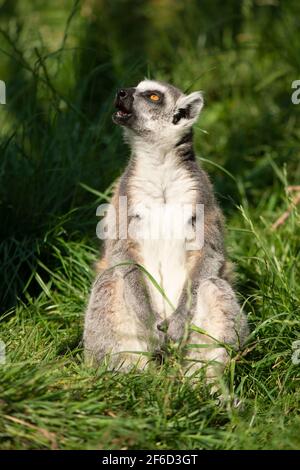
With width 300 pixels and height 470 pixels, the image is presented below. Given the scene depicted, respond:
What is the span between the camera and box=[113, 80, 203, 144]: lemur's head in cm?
490

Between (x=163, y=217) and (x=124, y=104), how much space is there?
0.73 metres

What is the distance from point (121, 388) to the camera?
162 inches

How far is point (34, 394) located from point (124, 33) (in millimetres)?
5961

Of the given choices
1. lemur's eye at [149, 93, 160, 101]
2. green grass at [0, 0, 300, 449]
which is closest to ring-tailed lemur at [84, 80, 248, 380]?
lemur's eye at [149, 93, 160, 101]

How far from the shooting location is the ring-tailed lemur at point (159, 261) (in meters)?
4.65

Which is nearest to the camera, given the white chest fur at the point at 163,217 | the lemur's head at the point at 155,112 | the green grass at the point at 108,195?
the green grass at the point at 108,195

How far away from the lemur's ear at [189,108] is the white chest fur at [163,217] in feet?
0.97

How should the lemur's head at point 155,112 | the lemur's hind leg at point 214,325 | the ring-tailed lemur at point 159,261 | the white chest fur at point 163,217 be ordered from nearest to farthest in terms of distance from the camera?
the lemur's hind leg at point 214,325
the ring-tailed lemur at point 159,261
the white chest fur at point 163,217
the lemur's head at point 155,112

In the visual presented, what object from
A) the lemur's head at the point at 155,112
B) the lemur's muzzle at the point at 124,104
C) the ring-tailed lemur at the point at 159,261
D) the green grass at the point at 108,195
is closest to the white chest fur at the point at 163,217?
the ring-tailed lemur at the point at 159,261

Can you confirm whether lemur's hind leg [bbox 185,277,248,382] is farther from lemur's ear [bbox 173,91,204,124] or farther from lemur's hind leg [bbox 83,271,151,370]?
lemur's ear [bbox 173,91,204,124]

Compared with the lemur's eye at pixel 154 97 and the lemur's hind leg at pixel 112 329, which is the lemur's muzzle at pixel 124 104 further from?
the lemur's hind leg at pixel 112 329

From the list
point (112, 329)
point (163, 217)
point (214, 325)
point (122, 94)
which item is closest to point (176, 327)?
point (214, 325)

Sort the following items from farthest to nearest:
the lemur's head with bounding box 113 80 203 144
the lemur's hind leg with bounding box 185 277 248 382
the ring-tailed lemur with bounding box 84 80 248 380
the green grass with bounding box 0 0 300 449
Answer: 1. the lemur's head with bounding box 113 80 203 144
2. the ring-tailed lemur with bounding box 84 80 248 380
3. the lemur's hind leg with bounding box 185 277 248 382
4. the green grass with bounding box 0 0 300 449

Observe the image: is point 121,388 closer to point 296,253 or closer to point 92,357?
point 92,357
